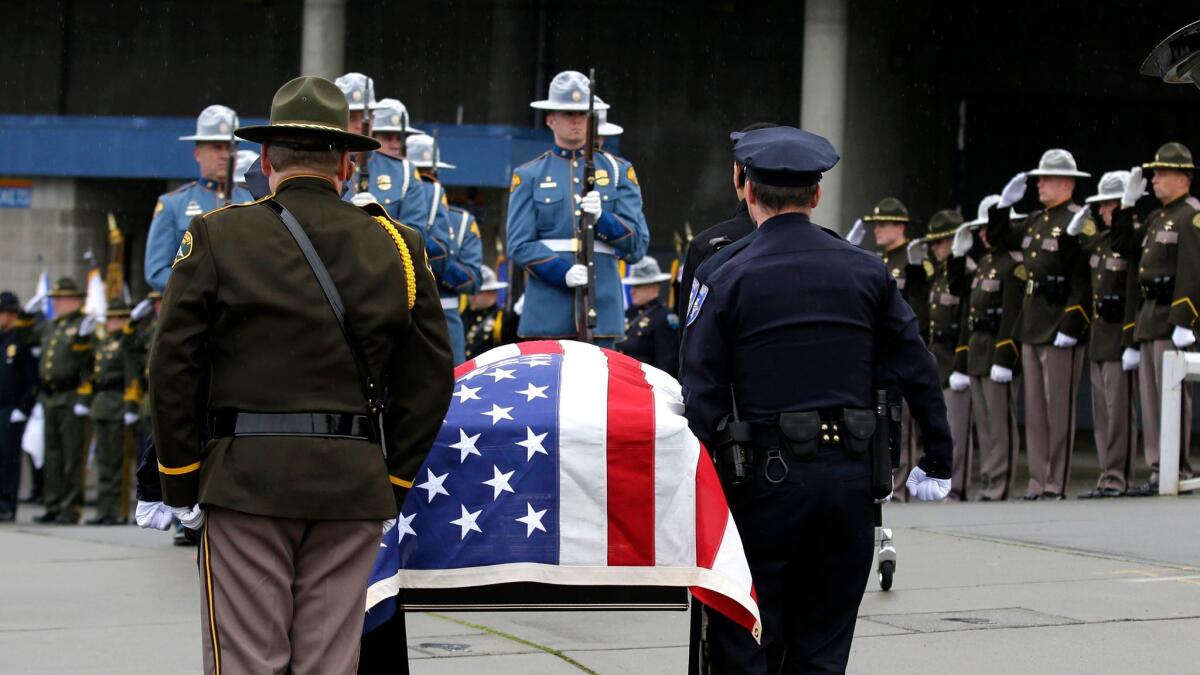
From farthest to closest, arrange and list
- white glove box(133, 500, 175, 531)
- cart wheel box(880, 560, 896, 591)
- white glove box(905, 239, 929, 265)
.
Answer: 1. white glove box(905, 239, 929, 265)
2. cart wheel box(880, 560, 896, 591)
3. white glove box(133, 500, 175, 531)

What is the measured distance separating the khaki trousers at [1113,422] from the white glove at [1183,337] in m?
0.80

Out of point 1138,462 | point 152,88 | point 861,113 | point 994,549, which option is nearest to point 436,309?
point 994,549

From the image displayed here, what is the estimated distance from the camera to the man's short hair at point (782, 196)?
4.94 metres

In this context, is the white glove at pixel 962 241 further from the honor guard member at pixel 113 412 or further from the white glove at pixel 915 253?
the honor guard member at pixel 113 412

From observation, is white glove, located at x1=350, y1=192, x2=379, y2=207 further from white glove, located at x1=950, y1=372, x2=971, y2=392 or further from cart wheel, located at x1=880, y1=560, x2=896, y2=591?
white glove, located at x1=950, y1=372, x2=971, y2=392

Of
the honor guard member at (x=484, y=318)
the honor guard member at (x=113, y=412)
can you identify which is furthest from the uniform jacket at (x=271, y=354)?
the honor guard member at (x=113, y=412)

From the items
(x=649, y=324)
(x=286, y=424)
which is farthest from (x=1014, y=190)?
(x=286, y=424)

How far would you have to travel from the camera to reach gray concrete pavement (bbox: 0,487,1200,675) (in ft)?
20.7

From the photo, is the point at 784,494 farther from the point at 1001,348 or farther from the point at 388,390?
the point at 1001,348

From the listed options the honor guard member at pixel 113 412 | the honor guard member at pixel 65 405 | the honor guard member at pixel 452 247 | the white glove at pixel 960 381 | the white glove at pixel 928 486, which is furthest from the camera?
the honor guard member at pixel 65 405

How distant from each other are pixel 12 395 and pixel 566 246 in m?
11.0

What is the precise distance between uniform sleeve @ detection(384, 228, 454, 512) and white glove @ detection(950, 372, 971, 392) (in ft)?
31.8

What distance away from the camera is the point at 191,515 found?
4.24m

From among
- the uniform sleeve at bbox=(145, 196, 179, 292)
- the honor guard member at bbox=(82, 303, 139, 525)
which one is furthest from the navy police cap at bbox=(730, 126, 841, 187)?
the honor guard member at bbox=(82, 303, 139, 525)
